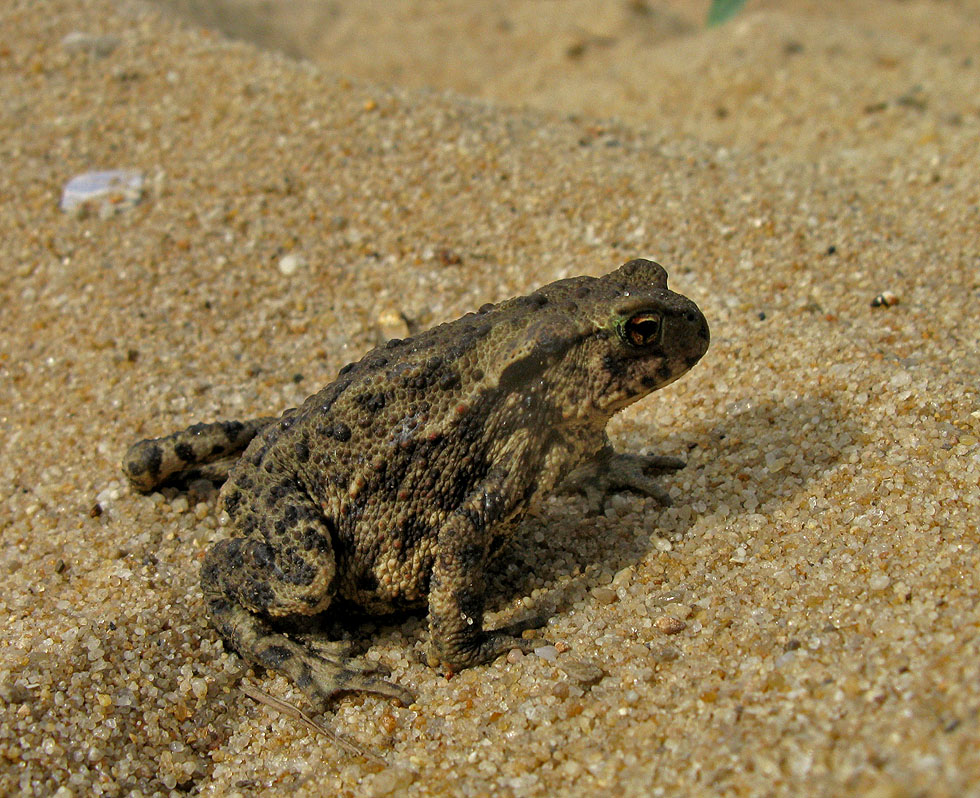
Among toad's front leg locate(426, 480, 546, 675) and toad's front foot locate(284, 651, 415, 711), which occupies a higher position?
toad's front leg locate(426, 480, 546, 675)

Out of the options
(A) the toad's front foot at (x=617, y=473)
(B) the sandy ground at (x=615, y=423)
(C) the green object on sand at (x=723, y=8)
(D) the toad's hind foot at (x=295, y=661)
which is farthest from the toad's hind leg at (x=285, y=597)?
(C) the green object on sand at (x=723, y=8)

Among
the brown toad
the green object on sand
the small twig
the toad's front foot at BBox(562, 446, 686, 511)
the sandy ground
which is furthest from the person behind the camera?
the green object on sand

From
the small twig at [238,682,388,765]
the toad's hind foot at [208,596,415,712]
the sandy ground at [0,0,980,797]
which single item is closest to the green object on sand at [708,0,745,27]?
the sandy ground at [0,0,980,797]

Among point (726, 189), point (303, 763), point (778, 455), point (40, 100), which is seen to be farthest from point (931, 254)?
point (40, 100)

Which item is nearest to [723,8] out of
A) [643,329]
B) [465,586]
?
[643,329]

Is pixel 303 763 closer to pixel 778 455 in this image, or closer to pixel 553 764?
pixel 553 764

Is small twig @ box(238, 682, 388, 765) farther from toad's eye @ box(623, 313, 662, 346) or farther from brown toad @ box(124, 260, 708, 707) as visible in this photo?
toad's eye @ box(623, 313, 662, 346)

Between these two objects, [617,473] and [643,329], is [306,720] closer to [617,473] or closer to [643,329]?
[617,473]
